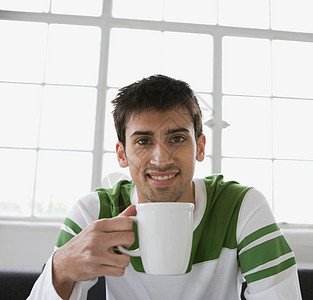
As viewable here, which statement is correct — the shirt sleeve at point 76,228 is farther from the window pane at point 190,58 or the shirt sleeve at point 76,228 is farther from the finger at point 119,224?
the window pane at point 190,58

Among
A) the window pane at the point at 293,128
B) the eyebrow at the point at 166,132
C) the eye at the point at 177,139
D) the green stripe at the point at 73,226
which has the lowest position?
the green stripe at the point at 73,226

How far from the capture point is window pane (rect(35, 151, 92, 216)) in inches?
71.6

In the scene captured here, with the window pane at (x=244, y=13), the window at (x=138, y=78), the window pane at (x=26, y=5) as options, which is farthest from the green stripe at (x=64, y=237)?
the window pane at (x=244, y=13)

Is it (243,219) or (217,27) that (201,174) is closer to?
(217,27)

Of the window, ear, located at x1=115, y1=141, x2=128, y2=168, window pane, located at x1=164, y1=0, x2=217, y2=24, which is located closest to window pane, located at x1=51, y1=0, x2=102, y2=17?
the window

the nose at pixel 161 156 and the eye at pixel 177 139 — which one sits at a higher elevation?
the eye at pixel 177 139

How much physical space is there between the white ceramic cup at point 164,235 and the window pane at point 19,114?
146 centimetres

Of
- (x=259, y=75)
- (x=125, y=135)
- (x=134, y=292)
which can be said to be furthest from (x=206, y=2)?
(x=134, y=292)

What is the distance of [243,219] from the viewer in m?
0.83

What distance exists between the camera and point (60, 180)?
184 centimetres

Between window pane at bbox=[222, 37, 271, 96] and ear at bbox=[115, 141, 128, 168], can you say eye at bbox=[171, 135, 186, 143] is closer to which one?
ear at bbox=[115, 141, 128, 168]

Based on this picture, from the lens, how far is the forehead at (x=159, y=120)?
0.85 m

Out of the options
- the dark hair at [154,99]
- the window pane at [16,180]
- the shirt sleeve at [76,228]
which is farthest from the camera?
the window pane at [16,180]

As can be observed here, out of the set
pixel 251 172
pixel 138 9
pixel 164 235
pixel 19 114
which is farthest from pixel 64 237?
pixel 138 9
